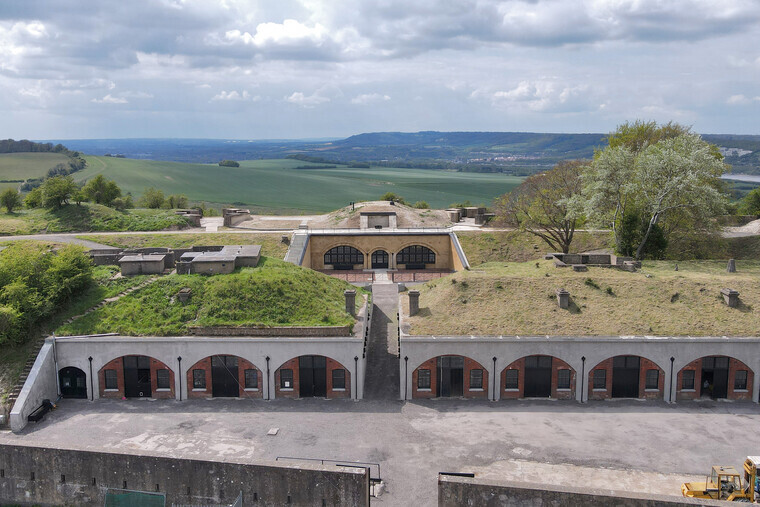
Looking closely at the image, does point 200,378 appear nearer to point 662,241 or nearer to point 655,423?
point 655,423

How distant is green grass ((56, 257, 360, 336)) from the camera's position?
1417 inches

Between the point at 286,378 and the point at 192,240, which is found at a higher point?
the point at 192,240

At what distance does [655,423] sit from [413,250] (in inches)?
1477

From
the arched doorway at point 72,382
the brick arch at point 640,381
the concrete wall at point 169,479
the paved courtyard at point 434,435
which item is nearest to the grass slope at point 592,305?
the brick arch at point 640,381

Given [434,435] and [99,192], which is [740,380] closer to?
[434,435]

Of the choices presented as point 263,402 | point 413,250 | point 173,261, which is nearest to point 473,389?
point 263,402

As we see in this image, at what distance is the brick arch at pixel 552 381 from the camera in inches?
1361

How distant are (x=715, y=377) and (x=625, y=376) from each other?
4994 millimetres

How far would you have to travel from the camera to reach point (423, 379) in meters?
34.8

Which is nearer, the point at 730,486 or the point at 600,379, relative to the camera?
the point at 730,486

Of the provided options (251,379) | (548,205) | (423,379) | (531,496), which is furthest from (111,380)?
(548,205)

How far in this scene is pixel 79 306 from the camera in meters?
38.5

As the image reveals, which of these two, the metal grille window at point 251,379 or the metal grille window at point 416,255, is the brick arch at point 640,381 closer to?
the metal grille window at point 251,379

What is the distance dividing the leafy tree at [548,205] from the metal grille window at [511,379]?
2767cm
